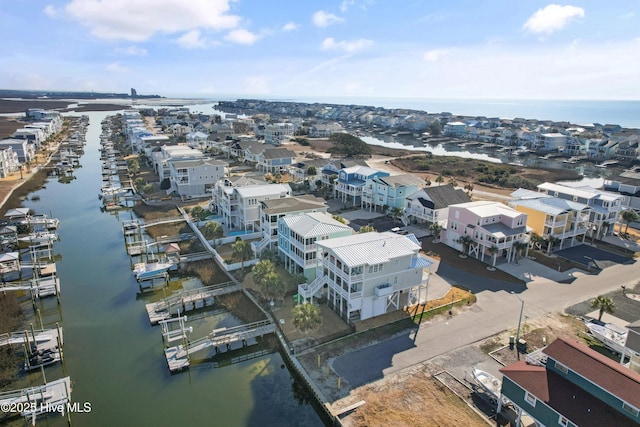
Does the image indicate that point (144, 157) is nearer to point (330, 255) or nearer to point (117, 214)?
point (117, 214)

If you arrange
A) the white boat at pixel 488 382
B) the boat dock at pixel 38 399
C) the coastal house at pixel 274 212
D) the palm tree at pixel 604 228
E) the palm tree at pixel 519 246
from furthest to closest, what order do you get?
the palm tree at pixel 604 228
the coastal house at pixel 274 212
the palm tree at pixel 519 246
the boat dock at pixel 38 399
the white boat at pixel 488 382

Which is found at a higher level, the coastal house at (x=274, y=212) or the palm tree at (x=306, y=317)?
the coastal house at (x=274, y=212)

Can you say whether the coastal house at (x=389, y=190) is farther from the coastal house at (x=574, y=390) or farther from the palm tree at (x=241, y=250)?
the coastal house at (x=574, y=390)

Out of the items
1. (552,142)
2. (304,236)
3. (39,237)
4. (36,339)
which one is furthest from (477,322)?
(552,142)

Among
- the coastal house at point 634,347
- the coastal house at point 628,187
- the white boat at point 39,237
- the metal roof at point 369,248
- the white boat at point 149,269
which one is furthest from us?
the coastal house at point 628,187

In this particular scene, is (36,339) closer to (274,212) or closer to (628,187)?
(274,212)

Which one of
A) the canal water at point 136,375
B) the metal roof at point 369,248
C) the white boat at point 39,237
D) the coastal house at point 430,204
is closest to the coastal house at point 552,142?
the coastal house at point 430,204

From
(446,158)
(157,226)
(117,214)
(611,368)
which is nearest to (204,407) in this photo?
(611,368)
